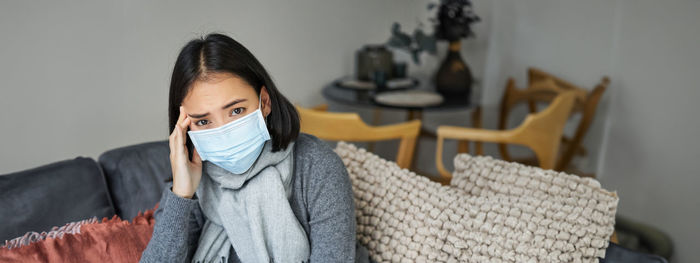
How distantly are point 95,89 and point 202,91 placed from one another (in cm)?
112

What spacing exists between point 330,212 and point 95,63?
1303 mm

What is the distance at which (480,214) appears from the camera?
1301mm

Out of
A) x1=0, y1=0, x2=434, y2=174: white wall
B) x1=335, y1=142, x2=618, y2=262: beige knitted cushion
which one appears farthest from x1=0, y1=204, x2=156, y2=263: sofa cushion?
x1=0, y1=0, x2=434, y2=174: white wall

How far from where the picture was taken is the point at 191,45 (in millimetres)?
1140

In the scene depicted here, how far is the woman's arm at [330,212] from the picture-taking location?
1168 millimetres

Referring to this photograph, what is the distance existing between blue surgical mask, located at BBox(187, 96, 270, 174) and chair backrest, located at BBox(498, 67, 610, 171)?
165cm

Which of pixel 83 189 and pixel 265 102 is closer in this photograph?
pixel 265 102

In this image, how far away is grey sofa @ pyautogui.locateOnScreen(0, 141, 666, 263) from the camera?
1.29 m

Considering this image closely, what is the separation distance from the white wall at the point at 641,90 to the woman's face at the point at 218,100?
1.87m

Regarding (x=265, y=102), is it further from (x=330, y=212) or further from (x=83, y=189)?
(x=83, y=189)

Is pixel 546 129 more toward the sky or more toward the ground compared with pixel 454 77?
more toward the ground

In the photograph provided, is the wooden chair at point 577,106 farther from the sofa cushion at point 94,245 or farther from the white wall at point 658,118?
the sofa cushion at point 94,245

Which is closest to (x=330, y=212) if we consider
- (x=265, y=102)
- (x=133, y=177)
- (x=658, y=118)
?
(x=265, y=102)

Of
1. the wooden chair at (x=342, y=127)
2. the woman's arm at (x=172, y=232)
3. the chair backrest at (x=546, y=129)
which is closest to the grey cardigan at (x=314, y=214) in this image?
the woman's arm at (x=172, y=232)
